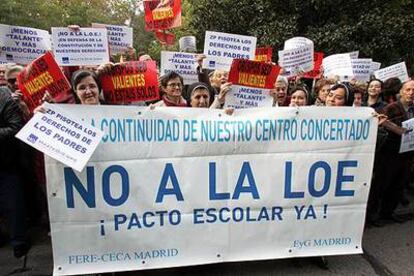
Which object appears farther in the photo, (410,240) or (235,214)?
(410,240)

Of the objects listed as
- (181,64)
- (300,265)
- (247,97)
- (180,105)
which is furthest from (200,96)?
(300,265)

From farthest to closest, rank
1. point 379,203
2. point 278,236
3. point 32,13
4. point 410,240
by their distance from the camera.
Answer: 1. point 32,13
2. point 379,203
3. point 410,240
4. point 278,236

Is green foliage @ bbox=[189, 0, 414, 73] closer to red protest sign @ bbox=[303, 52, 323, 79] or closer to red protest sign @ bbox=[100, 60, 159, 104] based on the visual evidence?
red protest sign @ bbox=[303, 52, 323, 79]

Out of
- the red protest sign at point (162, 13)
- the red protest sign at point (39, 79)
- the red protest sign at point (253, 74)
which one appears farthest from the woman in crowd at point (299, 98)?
the red protest sign at point (162, 13)

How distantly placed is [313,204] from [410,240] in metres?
1.64

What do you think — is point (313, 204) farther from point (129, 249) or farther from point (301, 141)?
point (129, 249)

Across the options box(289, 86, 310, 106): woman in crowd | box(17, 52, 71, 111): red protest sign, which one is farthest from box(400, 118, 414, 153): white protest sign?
box(17, 52, 71, 111): red protest sign

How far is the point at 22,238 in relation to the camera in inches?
163

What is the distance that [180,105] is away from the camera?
4414 mm

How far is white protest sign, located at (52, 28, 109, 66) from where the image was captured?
14.5ft

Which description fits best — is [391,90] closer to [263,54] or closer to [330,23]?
[263,54]

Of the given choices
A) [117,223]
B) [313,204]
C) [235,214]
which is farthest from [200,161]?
[313,204]

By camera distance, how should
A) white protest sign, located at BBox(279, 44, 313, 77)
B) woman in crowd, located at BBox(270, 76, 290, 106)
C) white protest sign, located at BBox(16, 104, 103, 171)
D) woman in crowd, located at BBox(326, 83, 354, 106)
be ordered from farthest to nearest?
white protest sign, located at BBox(279, 44, 313, 77)
woman in crowd, located at BBox(270, 76, 290, 106)
woman in crowd, located at BBox(326, 83, 354, 106)
white protest sign, located at BBox(16, 104, 103, 171)

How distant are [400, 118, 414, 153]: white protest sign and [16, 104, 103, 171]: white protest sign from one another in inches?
129
